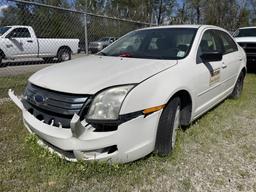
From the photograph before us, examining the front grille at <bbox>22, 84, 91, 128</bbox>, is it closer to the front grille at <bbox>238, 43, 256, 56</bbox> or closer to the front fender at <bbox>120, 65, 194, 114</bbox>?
the front fender at <bbox>120, 65, 194, 114</bbox>

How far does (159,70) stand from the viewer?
2574 mm

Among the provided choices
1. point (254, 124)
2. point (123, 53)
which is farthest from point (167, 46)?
point (254, 124)

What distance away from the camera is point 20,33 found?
28.2ft

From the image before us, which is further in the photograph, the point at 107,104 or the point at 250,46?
the point at 250,46

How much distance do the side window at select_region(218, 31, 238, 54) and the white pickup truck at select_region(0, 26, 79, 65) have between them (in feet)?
17.3

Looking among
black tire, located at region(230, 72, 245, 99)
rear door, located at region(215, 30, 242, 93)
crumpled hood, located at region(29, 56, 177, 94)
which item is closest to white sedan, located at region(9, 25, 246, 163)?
crumpled hood, located at region(29, 56, 177, 94)

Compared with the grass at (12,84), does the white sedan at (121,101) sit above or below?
above

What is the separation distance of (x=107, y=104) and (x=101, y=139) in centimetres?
32

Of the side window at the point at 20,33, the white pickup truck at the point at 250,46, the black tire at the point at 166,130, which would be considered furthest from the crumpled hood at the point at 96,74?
the white pickup truck at the point at 250,46

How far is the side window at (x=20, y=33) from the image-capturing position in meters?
7.97

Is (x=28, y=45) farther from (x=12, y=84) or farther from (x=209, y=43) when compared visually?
(x=209, y=43)

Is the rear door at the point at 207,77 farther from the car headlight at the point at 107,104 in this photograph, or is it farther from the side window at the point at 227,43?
the car headlight at the point at 107,104

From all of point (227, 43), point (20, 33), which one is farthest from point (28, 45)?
point (227, 43)

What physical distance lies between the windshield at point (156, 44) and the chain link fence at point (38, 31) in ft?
8.10
